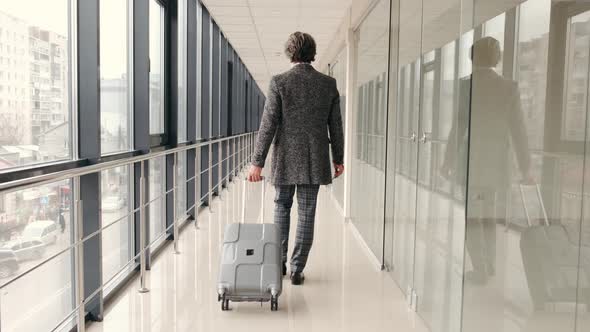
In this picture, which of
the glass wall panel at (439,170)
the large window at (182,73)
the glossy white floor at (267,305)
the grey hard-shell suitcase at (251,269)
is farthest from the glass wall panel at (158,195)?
the glass wall panel at (439,170)

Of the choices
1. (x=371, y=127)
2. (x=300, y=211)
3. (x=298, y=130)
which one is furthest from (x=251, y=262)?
(x=371, y=127)

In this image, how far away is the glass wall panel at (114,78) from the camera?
3047mm

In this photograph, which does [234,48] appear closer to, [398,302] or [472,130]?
[398,302]

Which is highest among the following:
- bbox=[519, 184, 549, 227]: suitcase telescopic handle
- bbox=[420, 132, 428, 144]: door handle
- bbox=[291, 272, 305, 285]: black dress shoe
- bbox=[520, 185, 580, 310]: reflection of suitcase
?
bbox=[420, 132, 428, 144]: door handle

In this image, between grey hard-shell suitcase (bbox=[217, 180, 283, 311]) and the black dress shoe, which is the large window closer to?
the black dress shoe

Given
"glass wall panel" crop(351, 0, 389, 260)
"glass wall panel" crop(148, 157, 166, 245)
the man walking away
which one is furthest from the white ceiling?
the man walking away

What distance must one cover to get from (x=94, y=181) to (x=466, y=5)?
1735 mm

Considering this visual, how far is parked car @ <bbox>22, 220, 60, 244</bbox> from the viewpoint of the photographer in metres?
2.04

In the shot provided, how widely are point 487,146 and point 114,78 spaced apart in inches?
87.4

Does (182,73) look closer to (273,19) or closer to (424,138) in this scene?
(273,19)

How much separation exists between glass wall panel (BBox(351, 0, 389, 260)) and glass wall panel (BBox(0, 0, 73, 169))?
193cm

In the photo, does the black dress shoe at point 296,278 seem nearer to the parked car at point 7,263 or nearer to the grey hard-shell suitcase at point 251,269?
the grey hard-shell suitcase at point 251,269

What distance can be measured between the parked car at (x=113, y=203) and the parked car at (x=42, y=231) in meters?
0.71

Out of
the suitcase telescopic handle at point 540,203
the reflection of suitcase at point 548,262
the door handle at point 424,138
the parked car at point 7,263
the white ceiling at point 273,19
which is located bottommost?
the parked car at point 7,263
